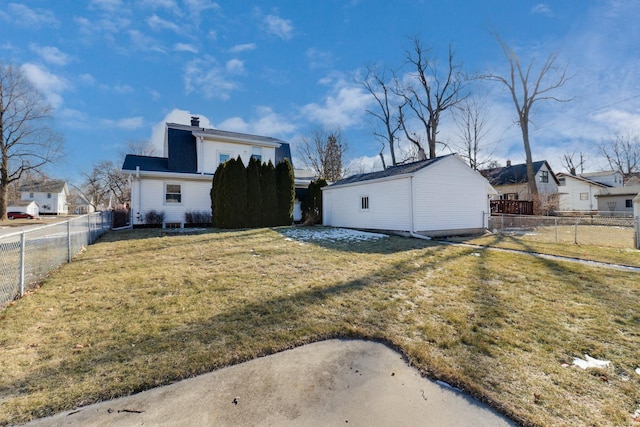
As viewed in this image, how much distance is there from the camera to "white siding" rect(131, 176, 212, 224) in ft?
47.9

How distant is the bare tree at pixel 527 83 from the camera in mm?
22500

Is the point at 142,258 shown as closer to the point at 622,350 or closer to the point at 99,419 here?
the point at 99,419

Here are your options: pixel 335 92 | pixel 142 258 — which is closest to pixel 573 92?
pixel 335 92

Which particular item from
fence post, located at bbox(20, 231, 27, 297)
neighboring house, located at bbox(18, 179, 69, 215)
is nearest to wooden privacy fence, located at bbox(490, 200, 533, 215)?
fence post, located at bbox(20, 231, 27, 297)

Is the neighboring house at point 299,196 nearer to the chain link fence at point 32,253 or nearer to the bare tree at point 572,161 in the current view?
the chain link fence at point 32,253

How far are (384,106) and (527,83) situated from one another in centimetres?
1175

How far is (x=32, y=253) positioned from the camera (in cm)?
483

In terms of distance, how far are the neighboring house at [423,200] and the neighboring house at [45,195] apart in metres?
64.7

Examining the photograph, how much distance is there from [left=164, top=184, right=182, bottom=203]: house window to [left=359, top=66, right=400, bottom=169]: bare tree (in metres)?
19.9

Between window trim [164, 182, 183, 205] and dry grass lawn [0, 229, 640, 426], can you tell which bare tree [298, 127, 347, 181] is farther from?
dry grass lawn [0, 229, 640, 426]

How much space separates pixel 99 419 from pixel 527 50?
101 ft

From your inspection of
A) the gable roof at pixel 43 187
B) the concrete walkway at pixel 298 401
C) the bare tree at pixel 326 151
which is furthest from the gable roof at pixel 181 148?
the gable roof at pixel 43 187

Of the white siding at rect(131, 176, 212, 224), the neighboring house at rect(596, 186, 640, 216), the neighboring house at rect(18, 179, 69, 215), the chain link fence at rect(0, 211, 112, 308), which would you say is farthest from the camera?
the neighboring house at rect(18, 179, 69, 215)

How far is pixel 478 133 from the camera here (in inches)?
1163
